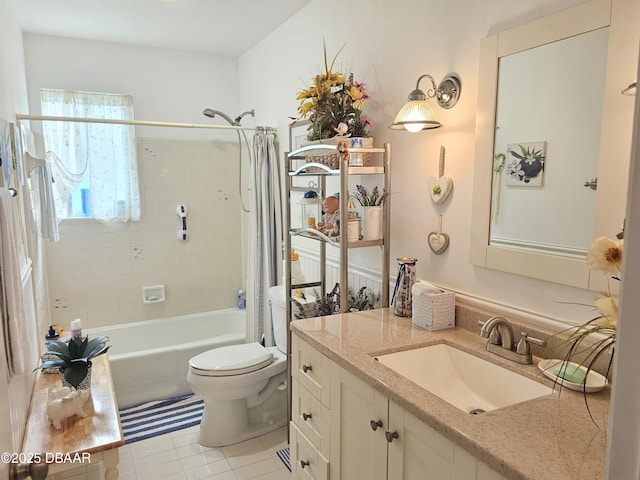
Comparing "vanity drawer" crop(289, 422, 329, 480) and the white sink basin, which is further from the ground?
the white sink basin

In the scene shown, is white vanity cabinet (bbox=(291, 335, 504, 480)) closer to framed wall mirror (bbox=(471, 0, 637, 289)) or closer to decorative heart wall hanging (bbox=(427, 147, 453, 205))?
framed wall mirror (bbox=(471, 0, 637, 289))

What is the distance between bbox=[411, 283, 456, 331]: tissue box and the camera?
1.77 m

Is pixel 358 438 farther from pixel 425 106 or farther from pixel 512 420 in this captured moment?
pixel 425 106

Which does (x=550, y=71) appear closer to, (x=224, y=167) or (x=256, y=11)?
(x=256, y=11)

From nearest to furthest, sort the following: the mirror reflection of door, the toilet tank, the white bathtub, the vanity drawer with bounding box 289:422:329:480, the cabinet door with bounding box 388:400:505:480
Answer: the cabinet door with bounding box 388:400:505:480, the mirror reflection of door, the vanity drawer with bounding box 289:422:329:480, the toilet tank, the white bathtub

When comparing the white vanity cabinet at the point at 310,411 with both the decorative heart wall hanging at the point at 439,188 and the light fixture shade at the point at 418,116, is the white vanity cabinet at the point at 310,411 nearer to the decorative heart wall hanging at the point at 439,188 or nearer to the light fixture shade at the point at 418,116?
the decorative heart wall hanging at the point at 439,188

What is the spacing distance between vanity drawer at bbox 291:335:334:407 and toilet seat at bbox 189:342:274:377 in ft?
2.69

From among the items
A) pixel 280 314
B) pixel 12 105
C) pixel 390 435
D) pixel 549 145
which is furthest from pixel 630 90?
pixel 12 105

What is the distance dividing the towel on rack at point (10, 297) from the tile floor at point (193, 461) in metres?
1.25

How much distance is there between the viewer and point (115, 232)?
3.74 metres

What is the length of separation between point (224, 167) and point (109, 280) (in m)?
1.34

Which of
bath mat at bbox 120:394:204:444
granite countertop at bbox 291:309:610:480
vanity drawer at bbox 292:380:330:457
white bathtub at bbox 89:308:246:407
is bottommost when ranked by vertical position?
bath mat at bbox 120:394:204:444

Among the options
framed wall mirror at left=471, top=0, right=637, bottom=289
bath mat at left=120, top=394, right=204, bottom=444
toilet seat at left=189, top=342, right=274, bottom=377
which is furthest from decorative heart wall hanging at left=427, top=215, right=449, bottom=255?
bath mat at left=120, top=394, right=204, bottom=444

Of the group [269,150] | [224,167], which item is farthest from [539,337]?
[224,167]
